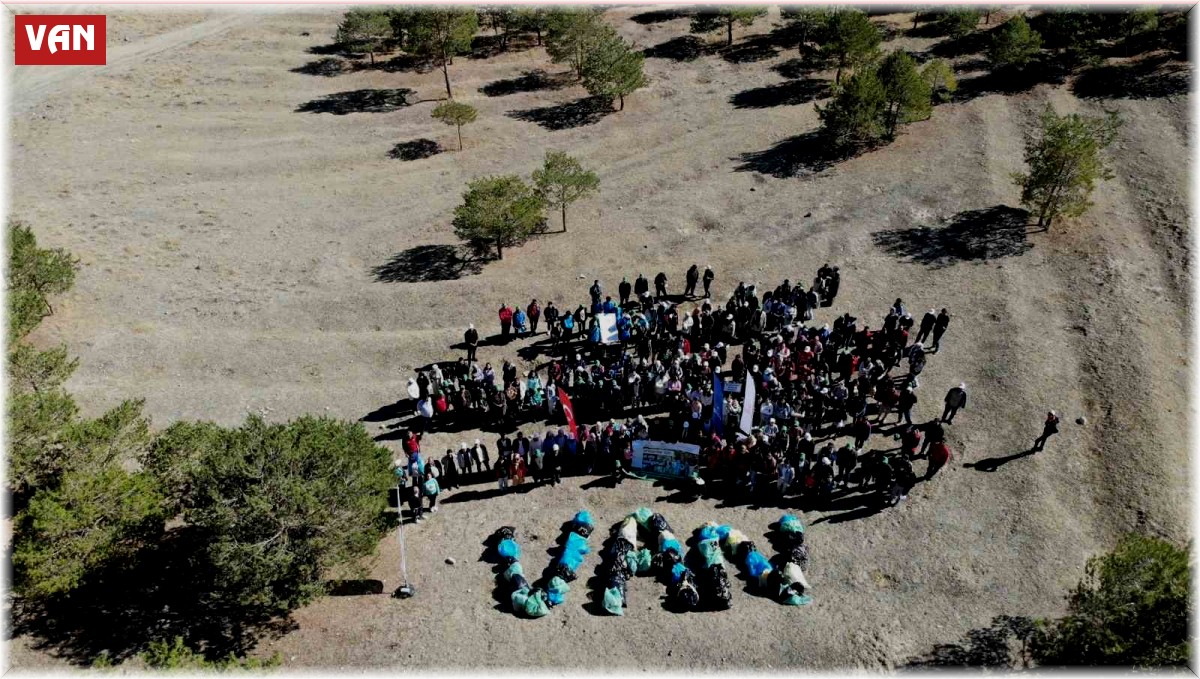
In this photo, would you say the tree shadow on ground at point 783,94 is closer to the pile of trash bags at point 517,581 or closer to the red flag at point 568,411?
the red flag at point 568,411

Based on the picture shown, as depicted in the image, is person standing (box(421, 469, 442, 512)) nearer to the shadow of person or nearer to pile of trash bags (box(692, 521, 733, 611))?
pile of trash bags (box(692, 521, 733, 611))

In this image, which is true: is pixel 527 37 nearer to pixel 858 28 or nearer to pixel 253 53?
pixel 253 53

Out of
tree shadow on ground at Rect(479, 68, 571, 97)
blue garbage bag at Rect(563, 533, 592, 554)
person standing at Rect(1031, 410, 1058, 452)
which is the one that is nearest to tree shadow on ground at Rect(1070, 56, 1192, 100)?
person standing at Rect(1031, 410, 1058, 452)

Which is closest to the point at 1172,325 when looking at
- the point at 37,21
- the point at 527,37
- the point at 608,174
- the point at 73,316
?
the point at 608,174

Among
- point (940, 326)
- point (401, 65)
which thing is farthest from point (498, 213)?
point (401, 65)

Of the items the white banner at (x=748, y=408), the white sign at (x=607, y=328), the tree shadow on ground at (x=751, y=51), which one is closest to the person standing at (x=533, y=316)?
the white sign at (x=607, y=328)

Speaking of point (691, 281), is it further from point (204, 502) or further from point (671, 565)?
point (204, 502)
